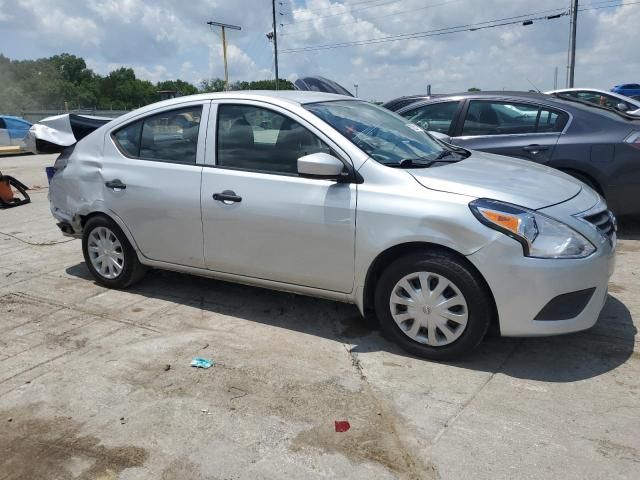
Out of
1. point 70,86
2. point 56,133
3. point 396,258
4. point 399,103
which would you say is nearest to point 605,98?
point 399,103

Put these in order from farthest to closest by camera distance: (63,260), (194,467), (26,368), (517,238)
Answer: (63,260)
(26,368)
(517,238)
(194,467)

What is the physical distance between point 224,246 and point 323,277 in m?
0.86

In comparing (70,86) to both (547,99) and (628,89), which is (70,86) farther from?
(547,99)

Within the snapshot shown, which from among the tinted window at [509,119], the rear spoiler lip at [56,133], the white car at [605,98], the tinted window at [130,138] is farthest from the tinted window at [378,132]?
the white car at [605,98]

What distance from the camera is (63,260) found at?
623cm

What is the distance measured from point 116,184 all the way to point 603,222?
12.1 ft

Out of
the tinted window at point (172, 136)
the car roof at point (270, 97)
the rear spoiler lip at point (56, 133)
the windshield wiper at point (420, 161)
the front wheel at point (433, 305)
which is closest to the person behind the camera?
the front wheel at point (433, 305)

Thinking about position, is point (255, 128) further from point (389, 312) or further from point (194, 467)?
point (194, 467)

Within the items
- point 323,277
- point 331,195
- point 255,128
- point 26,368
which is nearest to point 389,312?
point 323,277

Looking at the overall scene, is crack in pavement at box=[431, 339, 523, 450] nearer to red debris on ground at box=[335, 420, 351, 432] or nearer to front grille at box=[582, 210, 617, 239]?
red debris on ground at box=[335, 420, 351, 432]

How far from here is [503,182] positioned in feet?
12.1

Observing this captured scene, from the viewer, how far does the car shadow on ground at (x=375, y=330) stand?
11.8ft

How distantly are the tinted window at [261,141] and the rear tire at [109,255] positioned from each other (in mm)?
1313

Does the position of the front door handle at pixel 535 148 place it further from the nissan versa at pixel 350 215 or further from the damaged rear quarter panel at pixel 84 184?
the damaged rear quarter panel at pixel 84 184
